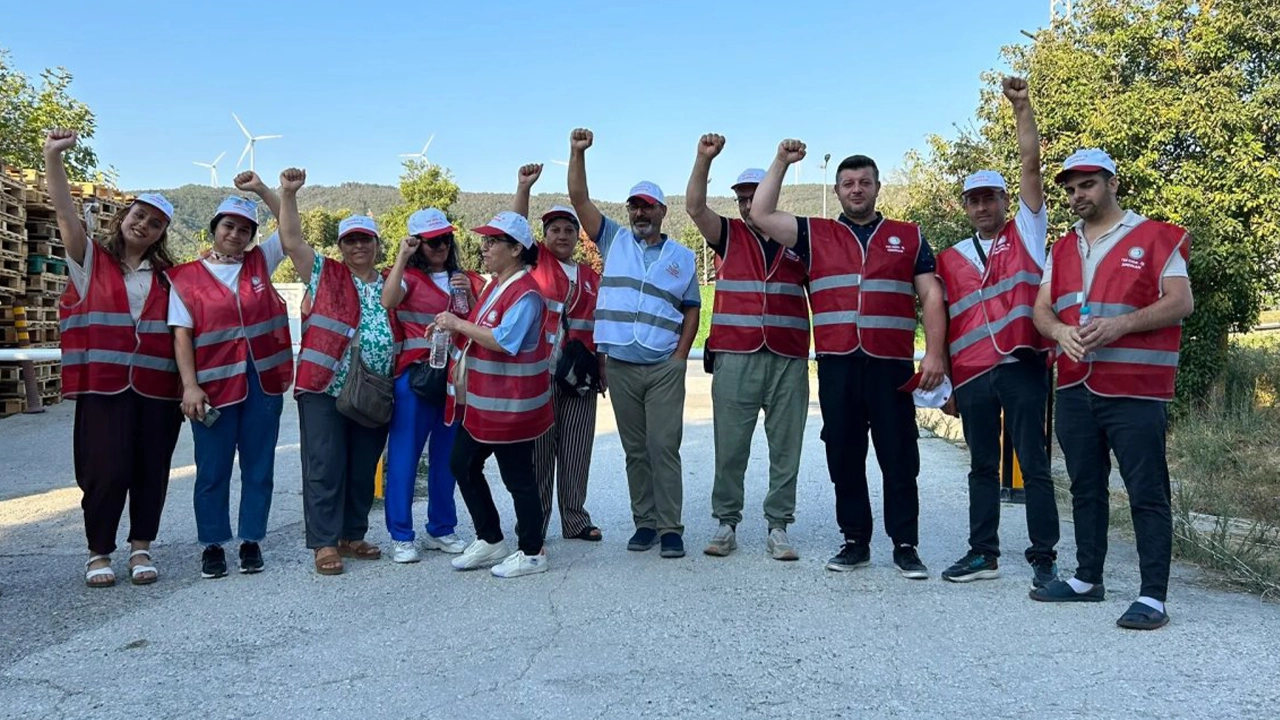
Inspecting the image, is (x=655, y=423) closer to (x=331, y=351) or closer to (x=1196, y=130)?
(x=331, y=351)

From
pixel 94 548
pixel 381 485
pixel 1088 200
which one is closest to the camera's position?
pixel 1088 200

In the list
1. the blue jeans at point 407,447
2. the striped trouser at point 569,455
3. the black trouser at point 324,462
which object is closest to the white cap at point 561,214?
the striped trouser at point 569,455

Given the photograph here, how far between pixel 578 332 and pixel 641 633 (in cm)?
225

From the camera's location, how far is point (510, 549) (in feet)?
19.0

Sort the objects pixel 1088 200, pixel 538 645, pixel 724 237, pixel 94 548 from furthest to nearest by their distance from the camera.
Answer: pixel 724 237
pixel 94 548
pixel 1088 200
pixel 538 645

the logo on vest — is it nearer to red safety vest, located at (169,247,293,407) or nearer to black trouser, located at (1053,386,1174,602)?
black trouser, located at (1053,386,1174,602)

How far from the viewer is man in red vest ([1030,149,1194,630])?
4.29 meters

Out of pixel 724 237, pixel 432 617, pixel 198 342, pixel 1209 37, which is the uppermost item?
pixel 1209 37

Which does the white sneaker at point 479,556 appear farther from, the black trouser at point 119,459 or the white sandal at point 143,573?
the black trouser at point 119,459

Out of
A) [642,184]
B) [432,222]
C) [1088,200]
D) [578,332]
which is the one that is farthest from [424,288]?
[1088,200]

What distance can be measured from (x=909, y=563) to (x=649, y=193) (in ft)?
8.02

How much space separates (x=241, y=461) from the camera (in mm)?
5492

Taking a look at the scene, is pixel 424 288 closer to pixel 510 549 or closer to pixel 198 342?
pixel 198 342

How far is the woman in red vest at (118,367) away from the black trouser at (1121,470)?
14.5ft
